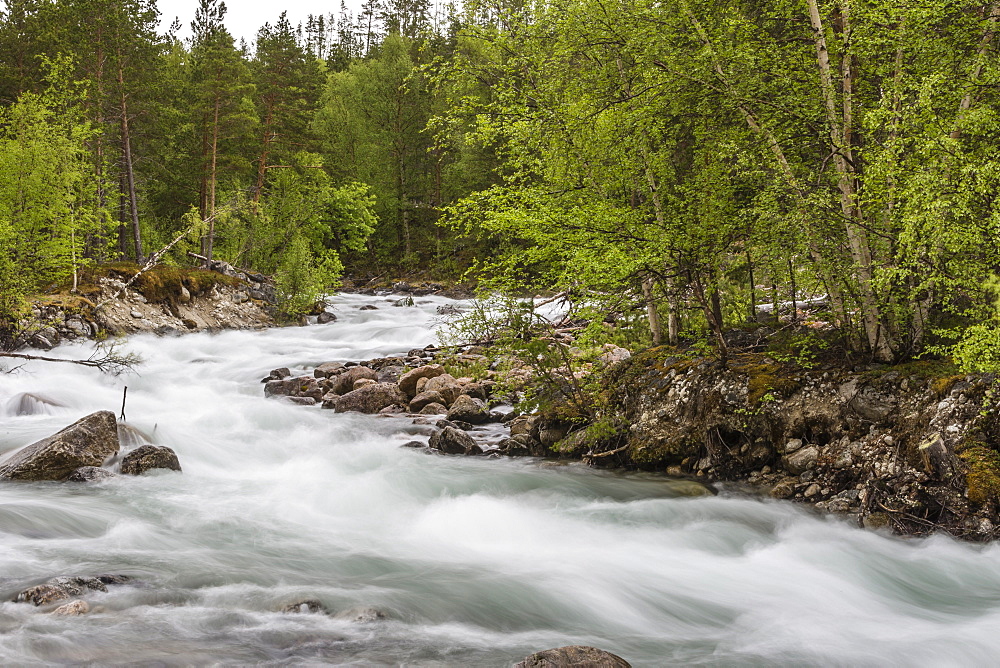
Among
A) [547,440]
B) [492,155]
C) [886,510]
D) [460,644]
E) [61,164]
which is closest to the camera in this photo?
[460,644]

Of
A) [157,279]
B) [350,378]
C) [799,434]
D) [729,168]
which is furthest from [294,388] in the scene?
[799,434]

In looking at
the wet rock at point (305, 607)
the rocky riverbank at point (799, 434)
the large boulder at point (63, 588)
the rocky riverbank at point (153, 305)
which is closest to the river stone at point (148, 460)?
the rocky riverbank at point (799, 434)

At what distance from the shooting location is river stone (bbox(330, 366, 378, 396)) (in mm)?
16781

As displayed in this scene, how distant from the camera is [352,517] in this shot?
9.41 m

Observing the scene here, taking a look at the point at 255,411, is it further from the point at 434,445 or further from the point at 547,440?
the point at 547,440

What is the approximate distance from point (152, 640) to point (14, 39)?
31071 millimetres

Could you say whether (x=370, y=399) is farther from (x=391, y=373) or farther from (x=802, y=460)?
(x=802, y=460)

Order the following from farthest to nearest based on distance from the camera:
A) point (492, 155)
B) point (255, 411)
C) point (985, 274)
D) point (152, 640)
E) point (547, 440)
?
point (492, 155) → point (255, 411) → point (547, 440) → point (985, 274) → point (152, 640)

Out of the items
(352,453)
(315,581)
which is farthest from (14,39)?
(315,581)

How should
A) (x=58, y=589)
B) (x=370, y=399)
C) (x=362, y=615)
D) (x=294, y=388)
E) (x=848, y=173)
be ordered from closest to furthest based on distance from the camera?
1. (x=58, y=589)
2. (x=362, y=615)
3. (x=848, y=173)
4. (x=370, y=399)
5. (x=294, y=388)

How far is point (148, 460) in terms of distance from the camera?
10344 millimetres

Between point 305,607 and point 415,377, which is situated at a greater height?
point 415,377

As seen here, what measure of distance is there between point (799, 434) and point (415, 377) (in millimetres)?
8961

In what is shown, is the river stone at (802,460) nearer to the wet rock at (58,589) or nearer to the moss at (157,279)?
the wet rock at (58,589)
